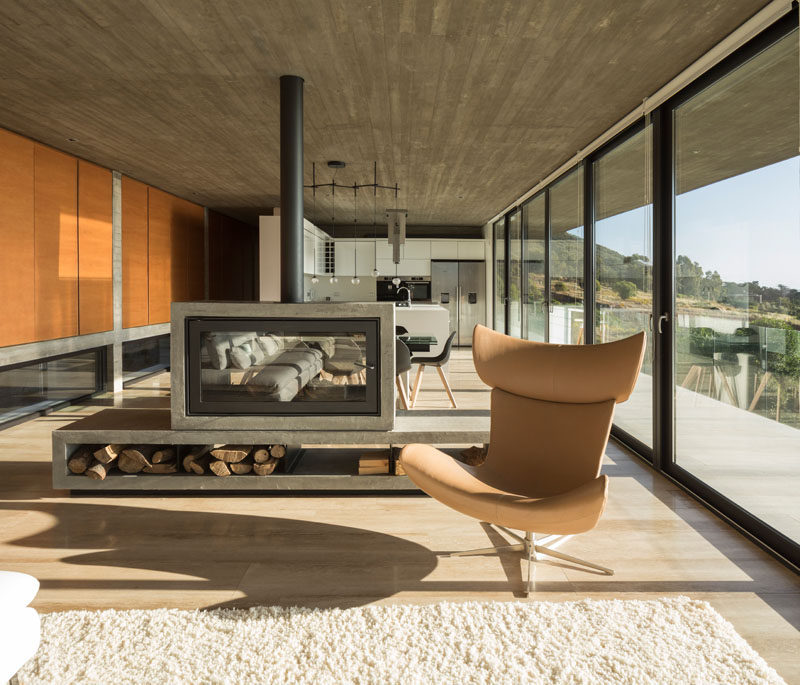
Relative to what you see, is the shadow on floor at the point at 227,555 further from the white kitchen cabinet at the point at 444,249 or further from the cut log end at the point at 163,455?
the white kitchen cabinet at the point at 444,249

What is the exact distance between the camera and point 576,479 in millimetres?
2670

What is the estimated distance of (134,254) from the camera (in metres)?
7.32

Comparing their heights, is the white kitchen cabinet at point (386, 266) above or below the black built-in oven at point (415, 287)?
above

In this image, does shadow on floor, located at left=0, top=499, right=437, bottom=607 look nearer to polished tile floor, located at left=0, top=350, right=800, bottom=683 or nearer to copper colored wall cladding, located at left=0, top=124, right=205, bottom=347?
polished tile floor, located at left=0, top=350, right=800, bottom=683

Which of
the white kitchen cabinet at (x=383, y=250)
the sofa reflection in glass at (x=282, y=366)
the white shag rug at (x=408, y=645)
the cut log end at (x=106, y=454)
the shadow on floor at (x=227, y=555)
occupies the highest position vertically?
the white kitchen cabinet at (x=383, y=250)

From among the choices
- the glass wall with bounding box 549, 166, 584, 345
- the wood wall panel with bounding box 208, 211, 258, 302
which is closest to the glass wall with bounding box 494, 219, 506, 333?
the glass wall with bounding box 549, 166, 584, 345

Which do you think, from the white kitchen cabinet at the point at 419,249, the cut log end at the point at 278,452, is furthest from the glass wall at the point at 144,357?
the white kitchen cabinet at the point at 419,249

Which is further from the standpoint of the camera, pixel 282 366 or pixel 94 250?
pixel 94 250

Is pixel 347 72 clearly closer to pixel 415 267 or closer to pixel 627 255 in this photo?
pixel 627 255

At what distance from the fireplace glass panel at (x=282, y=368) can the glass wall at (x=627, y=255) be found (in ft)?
6.73

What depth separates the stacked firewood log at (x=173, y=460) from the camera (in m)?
3.58

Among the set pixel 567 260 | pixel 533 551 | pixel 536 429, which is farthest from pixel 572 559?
pixel 567 260

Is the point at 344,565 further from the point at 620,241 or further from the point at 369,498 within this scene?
the point at 620,241

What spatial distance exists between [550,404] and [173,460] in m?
2.29
